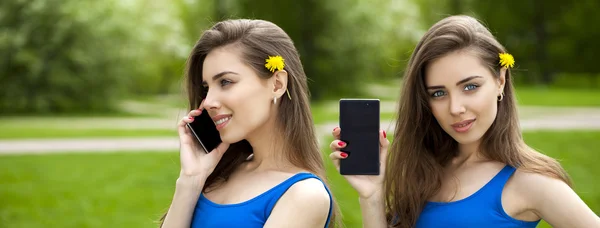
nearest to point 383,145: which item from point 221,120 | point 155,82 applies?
point 221,120

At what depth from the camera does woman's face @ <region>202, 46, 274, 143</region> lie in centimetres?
250

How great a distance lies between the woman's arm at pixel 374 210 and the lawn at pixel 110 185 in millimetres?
3618

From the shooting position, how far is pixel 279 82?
257 centimetres

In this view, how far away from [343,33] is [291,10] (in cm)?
243

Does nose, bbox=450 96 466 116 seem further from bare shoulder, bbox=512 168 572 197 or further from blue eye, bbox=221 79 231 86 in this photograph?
blue eye, bbox=221 79 231 86

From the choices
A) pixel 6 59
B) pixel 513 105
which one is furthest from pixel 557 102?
pixel 513 105

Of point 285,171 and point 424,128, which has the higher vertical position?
point 424,128

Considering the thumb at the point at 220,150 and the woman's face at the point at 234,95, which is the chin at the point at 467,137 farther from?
the thumb at the point at 220,150

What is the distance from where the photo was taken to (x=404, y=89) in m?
2.64

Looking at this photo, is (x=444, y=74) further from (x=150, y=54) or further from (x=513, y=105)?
(x=150, y=54)

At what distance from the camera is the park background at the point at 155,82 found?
851 cm

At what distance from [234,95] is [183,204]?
0.44m

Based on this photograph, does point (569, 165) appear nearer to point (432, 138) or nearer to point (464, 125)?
point (432, 138)

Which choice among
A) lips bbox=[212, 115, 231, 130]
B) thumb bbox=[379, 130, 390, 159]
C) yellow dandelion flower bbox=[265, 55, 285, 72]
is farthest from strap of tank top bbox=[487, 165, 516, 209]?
lips bbox=[212, 115, 231, 130]
